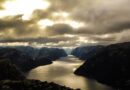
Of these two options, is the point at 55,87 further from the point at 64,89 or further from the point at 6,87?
the point at 6,87

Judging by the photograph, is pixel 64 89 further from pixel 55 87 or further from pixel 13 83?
pixel 13 83

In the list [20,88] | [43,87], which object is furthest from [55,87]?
[20,88]

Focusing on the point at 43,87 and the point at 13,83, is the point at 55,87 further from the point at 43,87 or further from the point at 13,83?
the point at 13,83

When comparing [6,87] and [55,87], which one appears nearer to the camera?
[6,87]

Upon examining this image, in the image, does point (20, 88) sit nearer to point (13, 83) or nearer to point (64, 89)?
point (13, 83)

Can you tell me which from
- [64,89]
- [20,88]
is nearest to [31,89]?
[20,88]

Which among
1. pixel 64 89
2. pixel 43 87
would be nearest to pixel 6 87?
pixel 43 87
